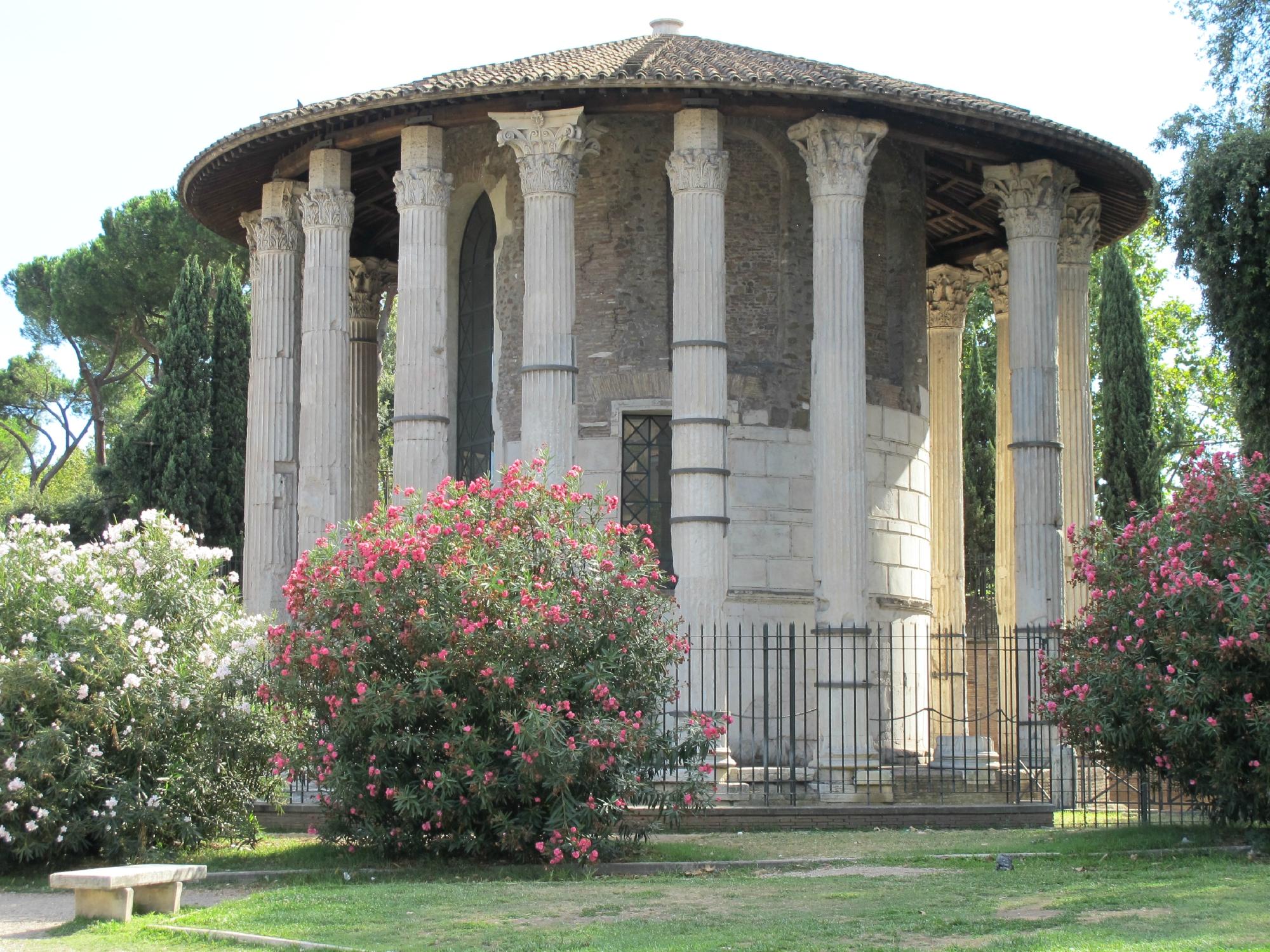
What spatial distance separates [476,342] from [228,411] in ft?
39.2

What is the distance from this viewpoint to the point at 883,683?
2270 cm

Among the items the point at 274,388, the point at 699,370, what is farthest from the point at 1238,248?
the point at 274,388

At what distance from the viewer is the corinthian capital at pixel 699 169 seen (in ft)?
70.1

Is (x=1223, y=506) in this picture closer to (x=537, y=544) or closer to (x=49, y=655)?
(x=537, y=544)

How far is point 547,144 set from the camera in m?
21.5

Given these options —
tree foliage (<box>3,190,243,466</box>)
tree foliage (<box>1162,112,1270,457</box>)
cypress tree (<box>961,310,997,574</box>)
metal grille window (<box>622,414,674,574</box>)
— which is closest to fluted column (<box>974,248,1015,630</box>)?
tree foliage (<box>1162,112,1270,457</box>)

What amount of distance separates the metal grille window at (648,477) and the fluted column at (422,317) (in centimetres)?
233

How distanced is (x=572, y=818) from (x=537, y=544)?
2436 mm

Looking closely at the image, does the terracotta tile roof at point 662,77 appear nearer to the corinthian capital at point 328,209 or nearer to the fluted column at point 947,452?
the corinthian capital at point 328,209

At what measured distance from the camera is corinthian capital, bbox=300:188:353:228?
23312mm

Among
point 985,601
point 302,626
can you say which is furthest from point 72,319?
point 302,626

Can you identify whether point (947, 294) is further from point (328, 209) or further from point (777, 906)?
point (777, 906)

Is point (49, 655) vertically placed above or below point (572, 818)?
above

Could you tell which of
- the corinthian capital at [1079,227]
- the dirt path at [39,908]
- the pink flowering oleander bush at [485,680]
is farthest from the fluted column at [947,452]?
the dirt path at [39,908]
